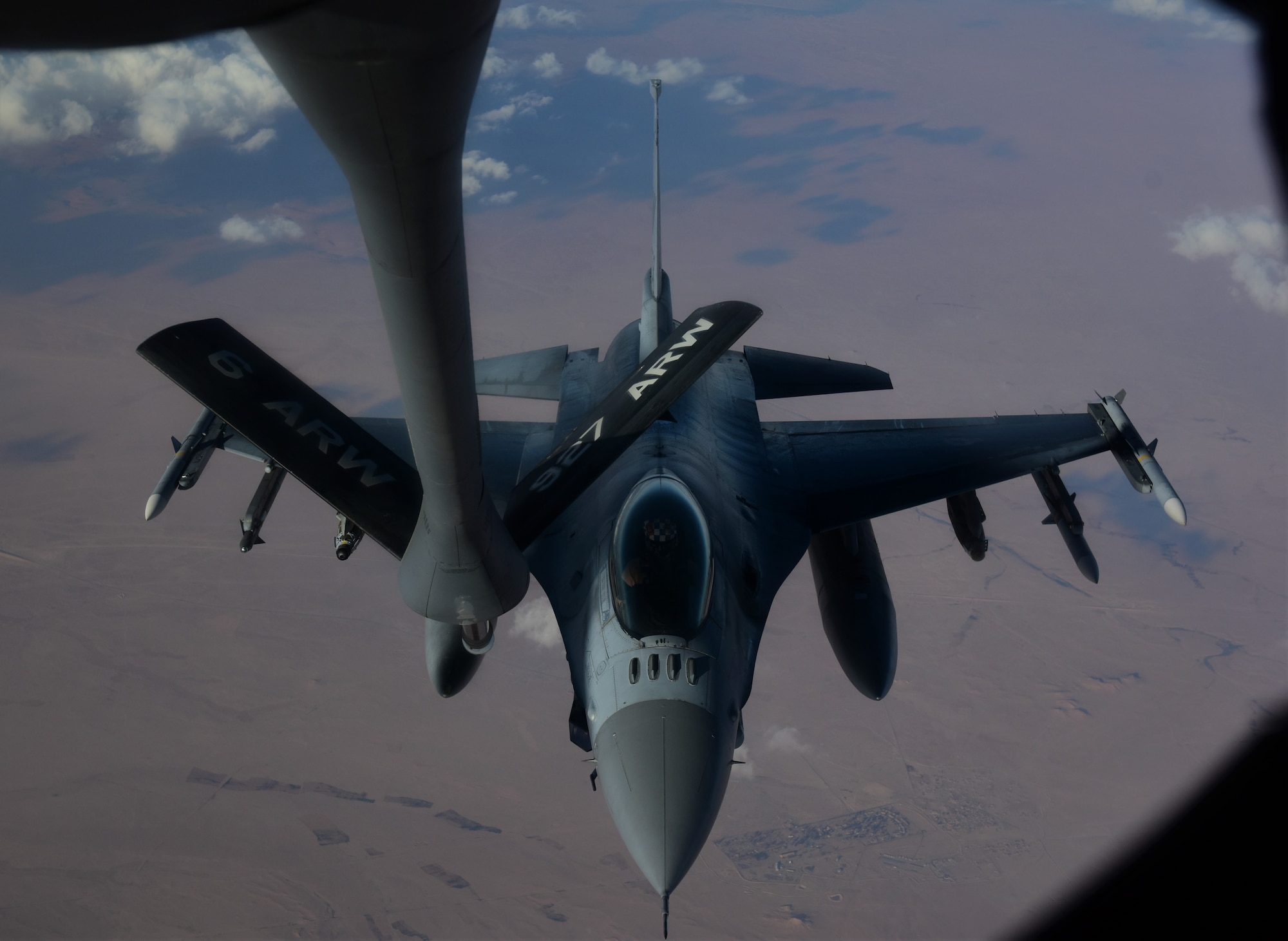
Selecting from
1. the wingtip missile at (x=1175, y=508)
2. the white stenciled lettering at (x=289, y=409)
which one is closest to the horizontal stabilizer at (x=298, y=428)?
the white stenciled lettering at (x=289, y=409)

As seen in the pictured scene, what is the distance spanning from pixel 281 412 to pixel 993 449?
15.1 m

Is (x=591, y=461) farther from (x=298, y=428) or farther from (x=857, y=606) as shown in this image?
(x=857, y=606)

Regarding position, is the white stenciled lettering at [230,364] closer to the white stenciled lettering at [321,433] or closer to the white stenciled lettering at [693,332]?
the white stenciled lettering at [321,433]

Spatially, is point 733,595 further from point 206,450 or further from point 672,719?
point 206,450

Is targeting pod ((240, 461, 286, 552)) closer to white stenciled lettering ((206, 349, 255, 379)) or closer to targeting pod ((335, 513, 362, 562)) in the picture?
targeting pod ((335, 513, 362, 562))

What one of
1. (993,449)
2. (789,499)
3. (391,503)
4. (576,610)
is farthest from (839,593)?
(391,503)

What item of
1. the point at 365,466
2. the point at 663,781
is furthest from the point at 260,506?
the point at 663,781

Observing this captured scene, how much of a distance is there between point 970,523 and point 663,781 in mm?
11776

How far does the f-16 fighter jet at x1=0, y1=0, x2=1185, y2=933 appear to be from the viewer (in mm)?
3092

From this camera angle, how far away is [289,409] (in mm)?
8297

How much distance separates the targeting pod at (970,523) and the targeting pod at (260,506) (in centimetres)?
1425

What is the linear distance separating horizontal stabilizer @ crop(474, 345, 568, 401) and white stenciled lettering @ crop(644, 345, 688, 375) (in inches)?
351

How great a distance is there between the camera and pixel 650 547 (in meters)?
11.4

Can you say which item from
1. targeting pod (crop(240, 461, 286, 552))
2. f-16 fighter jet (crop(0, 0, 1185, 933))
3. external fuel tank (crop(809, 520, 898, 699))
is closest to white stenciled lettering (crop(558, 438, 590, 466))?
f-16 fighter jet (crop(0, 0, 1185, 933))
